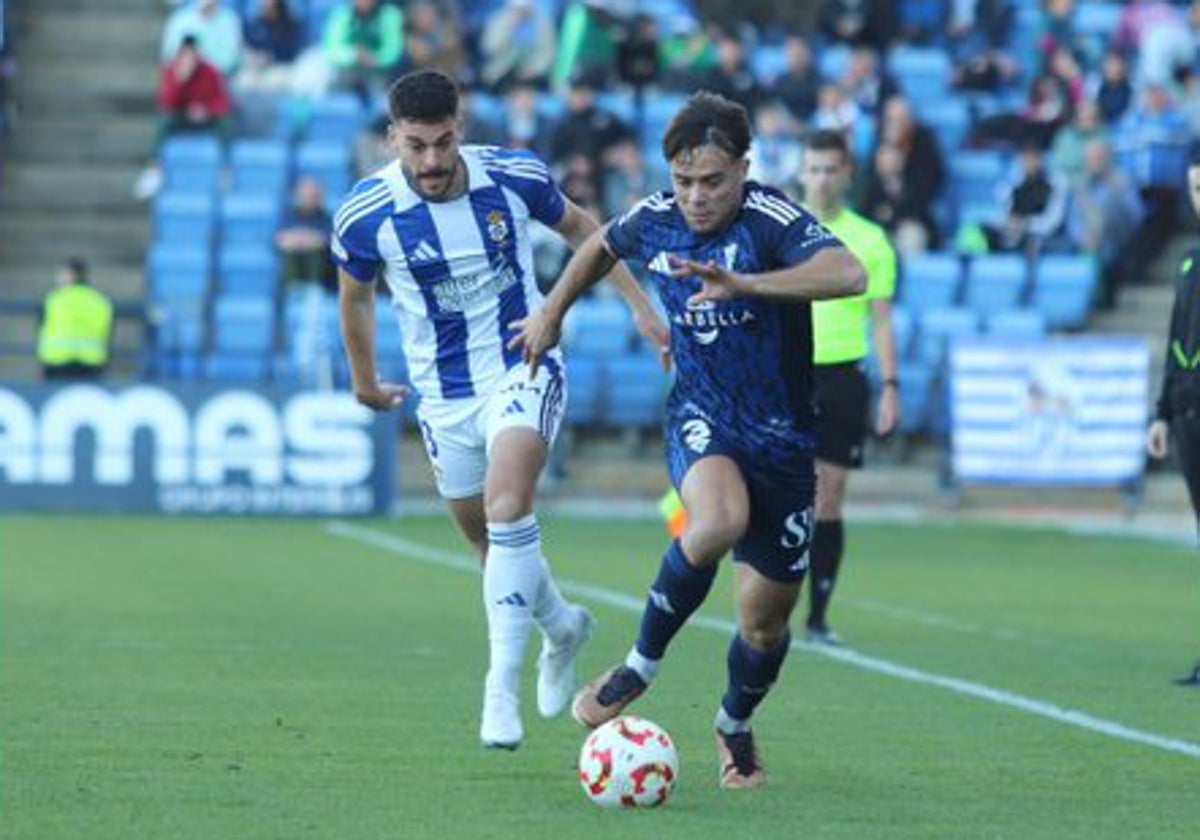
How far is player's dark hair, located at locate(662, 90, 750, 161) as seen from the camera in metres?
9.41

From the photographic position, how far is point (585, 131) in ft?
90.6

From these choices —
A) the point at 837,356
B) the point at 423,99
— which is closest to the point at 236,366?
the point at 837,356

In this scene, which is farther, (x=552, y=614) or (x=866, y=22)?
(x=866, y=22)

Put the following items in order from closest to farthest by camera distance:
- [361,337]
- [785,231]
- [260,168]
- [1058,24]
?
1. [785,231]
2. [361,337]
3. [260,168]
4. [1058,24]

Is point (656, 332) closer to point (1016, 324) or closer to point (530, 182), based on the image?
point (530, 182)

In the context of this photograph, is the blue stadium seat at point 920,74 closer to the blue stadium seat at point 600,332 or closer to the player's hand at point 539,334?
the blue stadium seat at point 600,332

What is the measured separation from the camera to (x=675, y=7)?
31.3 m

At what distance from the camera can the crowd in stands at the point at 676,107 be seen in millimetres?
27391

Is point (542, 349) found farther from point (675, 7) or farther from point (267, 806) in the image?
point (675, 7)

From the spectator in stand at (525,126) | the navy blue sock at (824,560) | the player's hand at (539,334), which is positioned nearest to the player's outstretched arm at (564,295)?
the player's hand at (539,334)

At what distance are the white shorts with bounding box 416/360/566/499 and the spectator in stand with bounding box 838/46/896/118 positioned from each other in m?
18.2

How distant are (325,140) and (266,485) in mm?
5370

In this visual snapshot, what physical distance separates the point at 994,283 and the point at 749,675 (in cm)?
1822

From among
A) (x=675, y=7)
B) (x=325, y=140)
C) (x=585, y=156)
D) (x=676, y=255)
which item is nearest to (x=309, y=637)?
(x=676, y=255)
